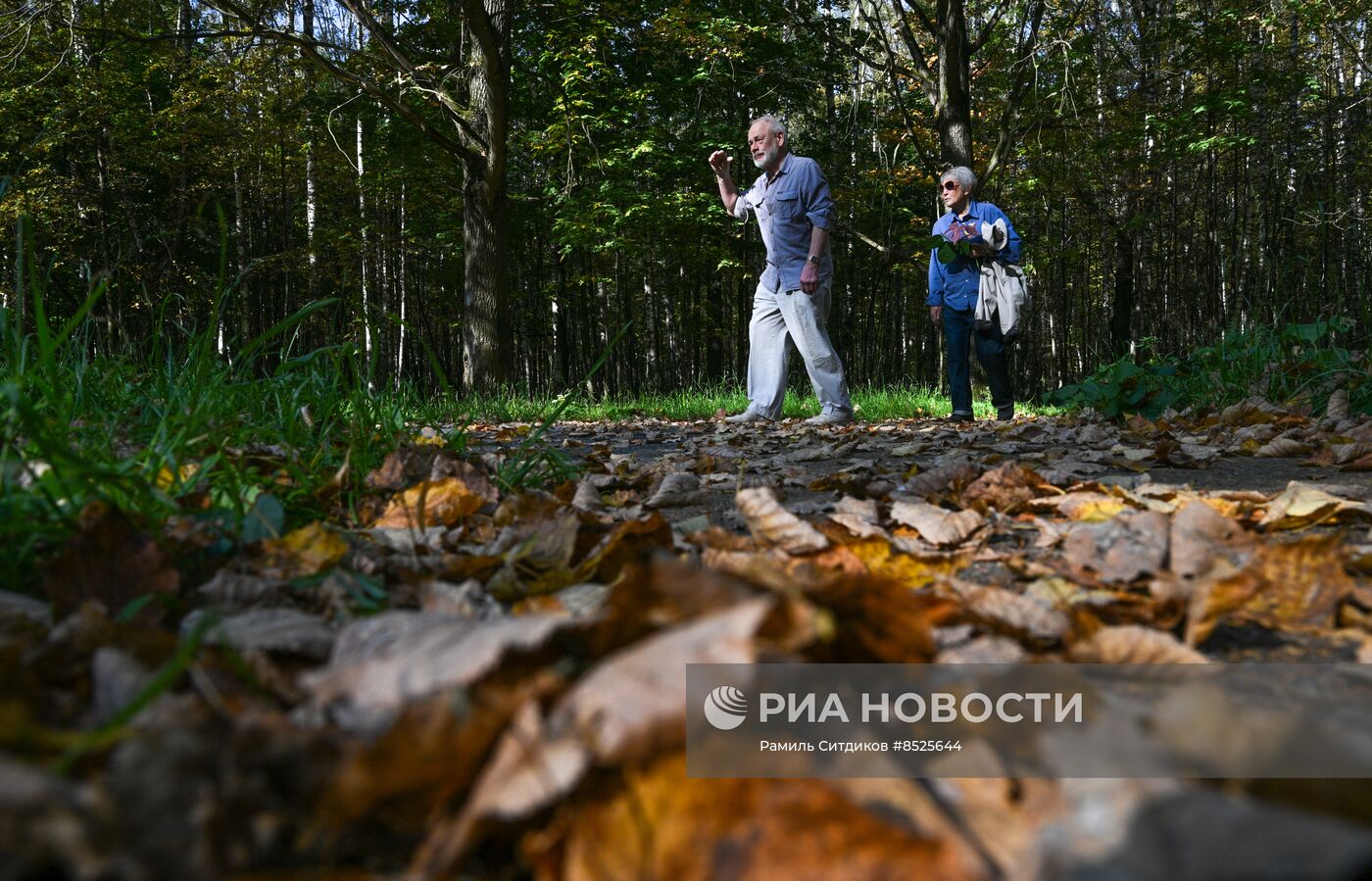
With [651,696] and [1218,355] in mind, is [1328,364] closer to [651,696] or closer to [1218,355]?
[1218,355]

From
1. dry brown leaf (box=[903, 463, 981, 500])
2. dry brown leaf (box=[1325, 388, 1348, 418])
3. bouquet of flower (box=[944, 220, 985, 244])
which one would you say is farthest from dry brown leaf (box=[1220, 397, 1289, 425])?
bouquet of flower (box=[944, 220, 985, 244])

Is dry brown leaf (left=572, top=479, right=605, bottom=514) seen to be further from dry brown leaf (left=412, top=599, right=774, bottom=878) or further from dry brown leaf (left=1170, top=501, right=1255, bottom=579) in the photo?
dry brown leaf (left=412, top=599, right=774, bottom=878)

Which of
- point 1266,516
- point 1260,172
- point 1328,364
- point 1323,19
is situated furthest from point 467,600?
point 1260,172

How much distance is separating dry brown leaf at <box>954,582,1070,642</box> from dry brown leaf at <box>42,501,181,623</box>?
109 centimetres

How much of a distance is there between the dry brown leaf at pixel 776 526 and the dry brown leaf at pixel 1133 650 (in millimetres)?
608

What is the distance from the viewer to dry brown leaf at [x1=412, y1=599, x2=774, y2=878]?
0.58 m

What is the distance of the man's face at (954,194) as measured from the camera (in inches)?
263

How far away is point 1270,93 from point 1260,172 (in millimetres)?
1934

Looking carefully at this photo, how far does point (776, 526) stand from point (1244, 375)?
4.64 meters

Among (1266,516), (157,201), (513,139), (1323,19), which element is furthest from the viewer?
(157,201)

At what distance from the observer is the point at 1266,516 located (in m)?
1.76

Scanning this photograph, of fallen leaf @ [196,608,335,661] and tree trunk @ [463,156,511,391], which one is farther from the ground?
tree trunk @ [463,156,511,391]

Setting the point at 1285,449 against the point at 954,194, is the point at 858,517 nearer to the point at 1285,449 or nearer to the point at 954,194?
the point at 1285,449

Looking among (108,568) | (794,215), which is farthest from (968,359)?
(108,568)
